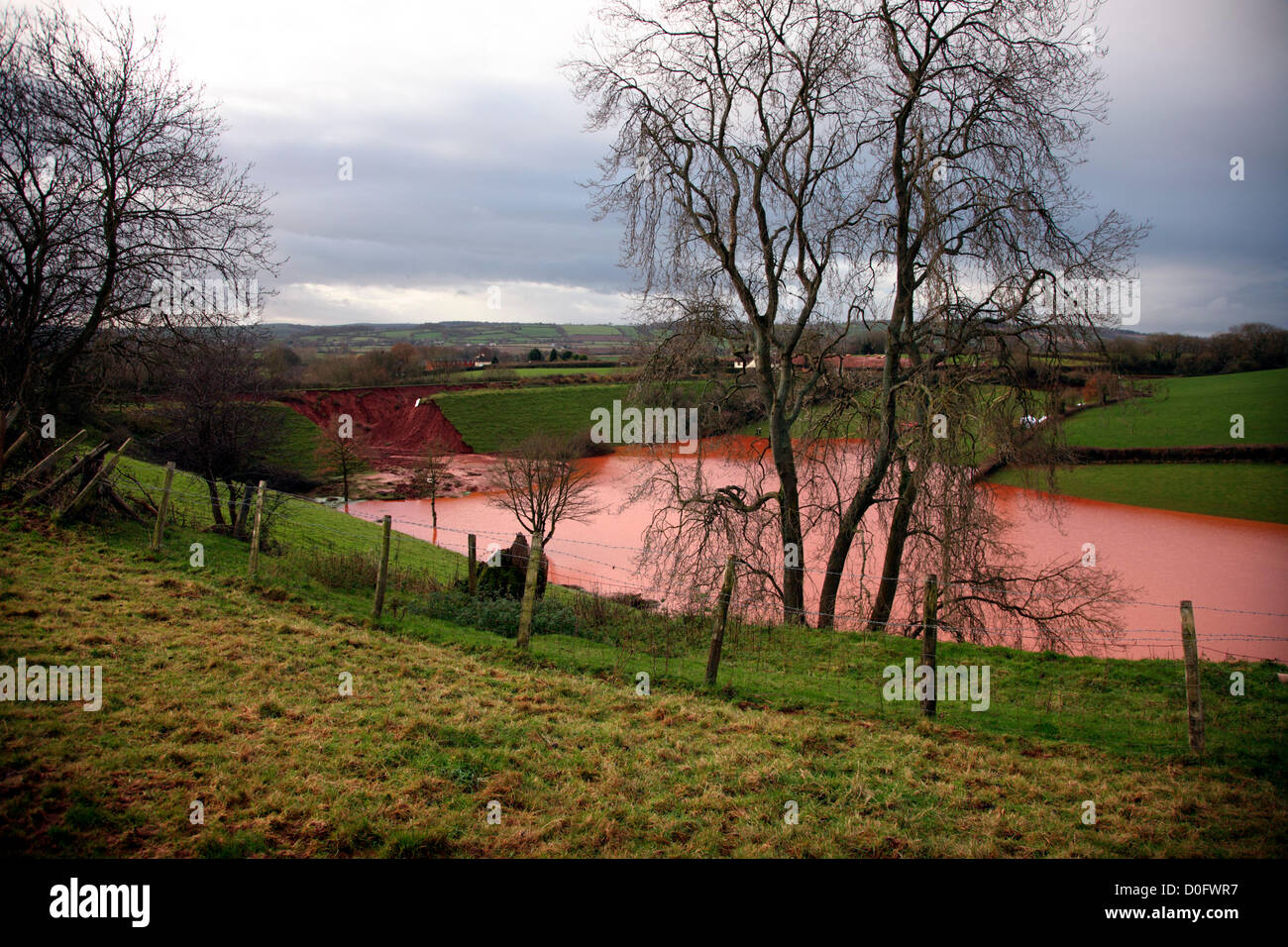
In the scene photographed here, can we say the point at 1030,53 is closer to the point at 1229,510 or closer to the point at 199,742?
the point at 199,742

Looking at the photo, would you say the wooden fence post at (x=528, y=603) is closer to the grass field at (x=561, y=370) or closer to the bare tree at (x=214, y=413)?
the bare tree at (x=214, y=413)

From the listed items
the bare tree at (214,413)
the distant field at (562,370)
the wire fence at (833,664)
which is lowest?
the wire fence at (833,664)

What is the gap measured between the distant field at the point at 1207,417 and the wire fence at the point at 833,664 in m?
25.4

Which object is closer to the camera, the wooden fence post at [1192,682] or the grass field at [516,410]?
the wooden fence post at [1192,682]

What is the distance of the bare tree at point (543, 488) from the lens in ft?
85.6

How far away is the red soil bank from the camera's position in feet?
172

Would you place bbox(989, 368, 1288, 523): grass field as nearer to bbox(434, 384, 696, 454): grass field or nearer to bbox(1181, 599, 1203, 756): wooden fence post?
bbox(1181, 599, 1203, 756): wooden fence post

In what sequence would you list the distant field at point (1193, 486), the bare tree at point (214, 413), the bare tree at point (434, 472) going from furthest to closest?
the bare tree at point (434, 472)
the distant field at point (1193, 486)
the bare tree at point (214, 413)

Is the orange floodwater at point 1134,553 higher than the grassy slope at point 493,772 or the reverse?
the reverse

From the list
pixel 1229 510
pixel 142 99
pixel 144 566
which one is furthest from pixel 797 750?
pixel 1229 510

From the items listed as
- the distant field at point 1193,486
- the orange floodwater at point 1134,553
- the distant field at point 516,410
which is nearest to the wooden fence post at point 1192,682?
the orange floodwater at point 1134,553

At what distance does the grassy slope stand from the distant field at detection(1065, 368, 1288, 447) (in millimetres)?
31479

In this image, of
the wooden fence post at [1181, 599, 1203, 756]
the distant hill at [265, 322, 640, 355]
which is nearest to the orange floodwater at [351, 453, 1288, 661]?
the wooden fence post at [1181, 599, 1203, 756]

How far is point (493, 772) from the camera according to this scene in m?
5.57
